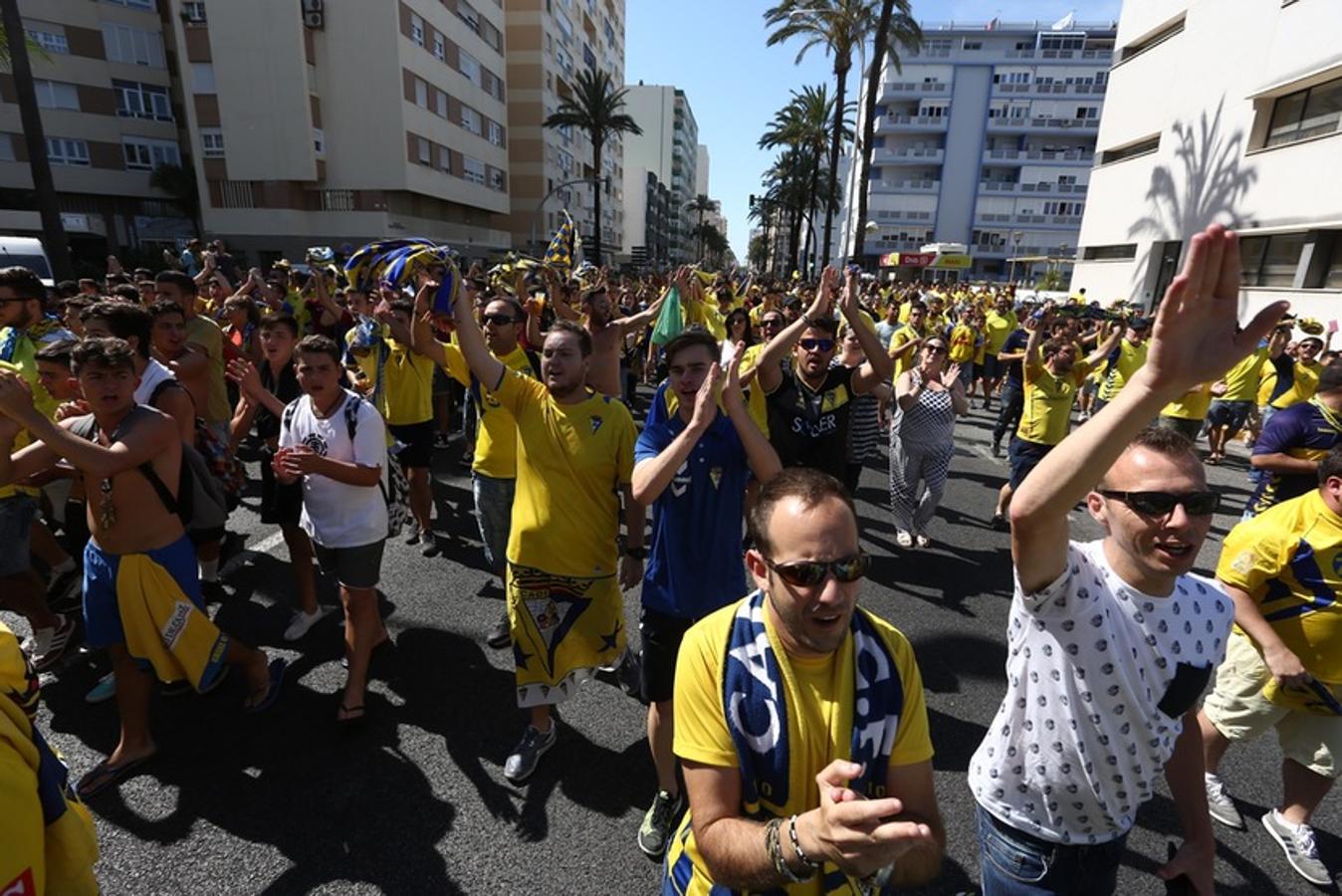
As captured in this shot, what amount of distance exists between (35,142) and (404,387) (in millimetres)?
15620

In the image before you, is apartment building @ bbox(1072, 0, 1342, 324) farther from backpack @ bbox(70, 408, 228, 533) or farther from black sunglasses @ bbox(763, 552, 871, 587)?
backpack @ bbox(70, 408, 228, 533)

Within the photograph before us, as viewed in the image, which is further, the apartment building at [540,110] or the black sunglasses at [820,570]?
the apartment building at [540,110]

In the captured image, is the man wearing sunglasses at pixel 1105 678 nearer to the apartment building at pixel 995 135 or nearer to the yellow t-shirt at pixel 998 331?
the yellow t-shirt at pixel 998 331

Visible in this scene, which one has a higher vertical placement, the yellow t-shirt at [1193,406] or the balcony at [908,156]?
the balcony at [908,156]

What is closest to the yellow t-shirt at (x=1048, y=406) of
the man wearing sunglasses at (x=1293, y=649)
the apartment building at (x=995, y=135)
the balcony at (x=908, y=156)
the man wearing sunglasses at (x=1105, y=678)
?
the man wearing sunglasses at (x=1293, y=649)

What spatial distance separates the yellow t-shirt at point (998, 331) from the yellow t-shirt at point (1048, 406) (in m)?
6.99

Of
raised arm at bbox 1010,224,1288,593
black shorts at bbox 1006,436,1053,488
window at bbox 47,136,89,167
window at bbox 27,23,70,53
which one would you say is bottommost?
black shorts at bbox 1006,436,1053,488

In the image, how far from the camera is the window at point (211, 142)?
32688 millimetres

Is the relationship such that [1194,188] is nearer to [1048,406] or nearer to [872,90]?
[872,90]

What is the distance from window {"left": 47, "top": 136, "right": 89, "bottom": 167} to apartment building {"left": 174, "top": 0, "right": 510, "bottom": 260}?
708cm

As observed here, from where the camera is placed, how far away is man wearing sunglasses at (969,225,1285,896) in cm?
171

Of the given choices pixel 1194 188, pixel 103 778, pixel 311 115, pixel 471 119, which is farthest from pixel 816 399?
pixel 471 119

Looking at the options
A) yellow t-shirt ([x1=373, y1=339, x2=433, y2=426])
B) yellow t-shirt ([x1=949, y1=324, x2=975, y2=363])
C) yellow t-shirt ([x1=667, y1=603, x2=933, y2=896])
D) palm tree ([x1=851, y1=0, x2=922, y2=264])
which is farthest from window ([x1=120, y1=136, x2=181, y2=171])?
yellow t-shirt ([x1=667, y1=603, x2=933, y2=896])

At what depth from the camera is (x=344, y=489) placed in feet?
12.1
